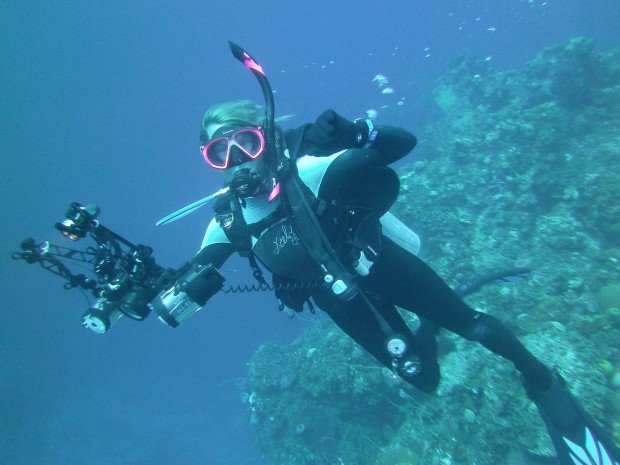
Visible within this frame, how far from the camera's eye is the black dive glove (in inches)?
116

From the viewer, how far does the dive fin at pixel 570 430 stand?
4.18 m

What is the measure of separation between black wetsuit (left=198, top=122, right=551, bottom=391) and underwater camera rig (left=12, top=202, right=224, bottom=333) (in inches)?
30.2

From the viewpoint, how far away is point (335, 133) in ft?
9.98

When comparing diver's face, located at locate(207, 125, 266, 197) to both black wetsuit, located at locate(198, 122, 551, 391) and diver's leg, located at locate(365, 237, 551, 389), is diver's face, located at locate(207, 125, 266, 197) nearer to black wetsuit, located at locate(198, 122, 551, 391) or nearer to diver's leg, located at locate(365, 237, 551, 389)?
black wetsuit, located at locate(198, 122, 551, 391)

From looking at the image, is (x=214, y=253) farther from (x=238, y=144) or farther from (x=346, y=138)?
(x=346, y=138)

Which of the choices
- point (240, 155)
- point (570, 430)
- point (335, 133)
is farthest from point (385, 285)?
point (570, 430)

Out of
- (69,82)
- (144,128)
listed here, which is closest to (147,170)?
(144,128)

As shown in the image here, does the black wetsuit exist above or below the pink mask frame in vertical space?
below

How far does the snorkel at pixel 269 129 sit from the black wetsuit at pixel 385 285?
298 millimetres

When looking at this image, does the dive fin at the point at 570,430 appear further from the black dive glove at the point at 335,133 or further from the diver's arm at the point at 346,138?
the black dive glove at the point at 335,133

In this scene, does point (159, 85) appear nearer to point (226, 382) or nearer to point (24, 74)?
point (24, 74)

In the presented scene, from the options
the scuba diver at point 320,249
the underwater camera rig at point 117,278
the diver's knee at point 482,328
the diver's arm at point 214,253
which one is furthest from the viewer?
the diver's knee at point 482,328

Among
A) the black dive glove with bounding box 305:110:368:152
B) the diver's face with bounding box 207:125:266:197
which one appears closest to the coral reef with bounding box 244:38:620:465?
the black dive glove with bounding box 305:110:368:152

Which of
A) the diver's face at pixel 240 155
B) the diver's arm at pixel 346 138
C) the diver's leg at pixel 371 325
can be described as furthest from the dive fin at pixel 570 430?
the diver's face at pixel 240 155
